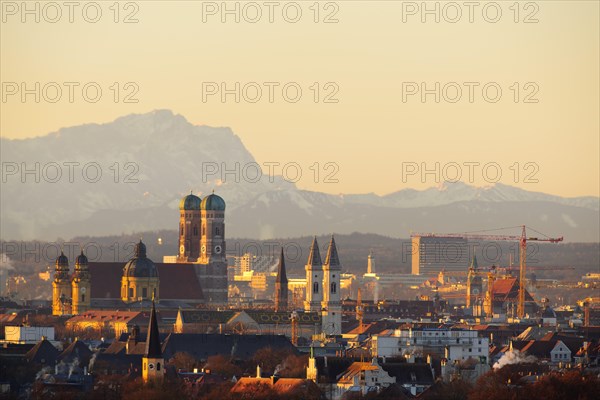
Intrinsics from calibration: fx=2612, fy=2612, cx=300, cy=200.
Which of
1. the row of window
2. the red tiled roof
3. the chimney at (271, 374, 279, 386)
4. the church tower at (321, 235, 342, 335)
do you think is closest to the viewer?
the chimney at (271, 374, 279, 386)

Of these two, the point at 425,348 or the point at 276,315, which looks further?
the point at 276,315

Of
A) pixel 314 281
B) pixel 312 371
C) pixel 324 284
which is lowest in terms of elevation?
pixel 312 371

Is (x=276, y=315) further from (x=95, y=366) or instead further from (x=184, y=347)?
(x=95, y=366)

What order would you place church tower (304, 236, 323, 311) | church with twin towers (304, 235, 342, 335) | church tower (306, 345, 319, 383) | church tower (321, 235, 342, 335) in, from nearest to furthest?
church tower (306, 345, 319, 383) → church tower (321, 235, 342, 335) → church with twin towers (304, 235, 342, 335) → church tower (304, 236, 323, 311)

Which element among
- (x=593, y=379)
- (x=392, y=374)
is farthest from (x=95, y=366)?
(x=593, y=379)

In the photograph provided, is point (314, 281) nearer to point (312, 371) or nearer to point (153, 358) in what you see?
point (312, 371)

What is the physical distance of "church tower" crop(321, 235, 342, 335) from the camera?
185587mm

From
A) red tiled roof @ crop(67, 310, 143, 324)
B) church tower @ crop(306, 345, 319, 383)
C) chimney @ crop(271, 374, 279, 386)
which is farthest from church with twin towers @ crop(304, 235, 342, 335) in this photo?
chimney @ crop(271, 374, 279, 386)

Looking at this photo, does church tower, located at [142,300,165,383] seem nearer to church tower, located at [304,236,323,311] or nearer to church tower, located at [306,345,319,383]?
church tower, located at [306,345,319,383]

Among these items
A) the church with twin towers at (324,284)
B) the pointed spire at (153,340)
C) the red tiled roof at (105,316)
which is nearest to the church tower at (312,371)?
the pointed spire at (153,340)

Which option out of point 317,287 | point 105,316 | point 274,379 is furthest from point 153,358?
point 317,287

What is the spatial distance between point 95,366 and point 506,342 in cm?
4237

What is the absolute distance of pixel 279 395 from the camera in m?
101

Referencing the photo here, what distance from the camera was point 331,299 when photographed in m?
190
